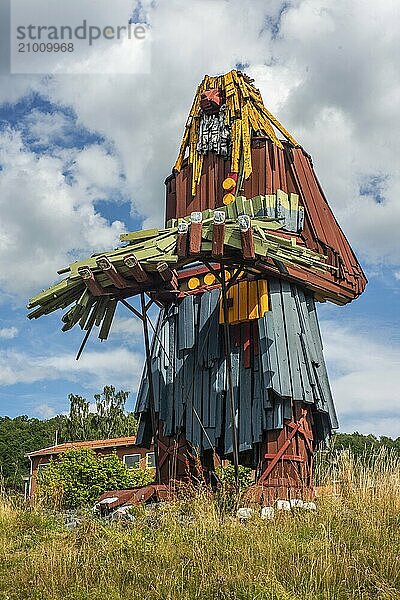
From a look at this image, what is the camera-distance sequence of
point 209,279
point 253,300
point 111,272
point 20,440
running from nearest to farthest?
point 111,272 → point 253,300 → point 209,279 → point 20,440

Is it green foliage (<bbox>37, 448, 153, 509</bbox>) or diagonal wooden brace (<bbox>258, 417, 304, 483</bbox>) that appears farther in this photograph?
green foliage (<bbox>37, 448, 153, 509</bbox>)

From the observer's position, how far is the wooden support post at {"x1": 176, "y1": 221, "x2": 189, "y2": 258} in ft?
32.4

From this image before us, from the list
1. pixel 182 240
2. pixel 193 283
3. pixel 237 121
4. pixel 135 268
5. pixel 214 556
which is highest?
pixel 237 121

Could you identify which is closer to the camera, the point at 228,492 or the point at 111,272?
the point at 228,492

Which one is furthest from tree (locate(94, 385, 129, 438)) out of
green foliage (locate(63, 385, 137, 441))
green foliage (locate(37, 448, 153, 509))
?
green foliage (locate(37, 448, 153, 509))

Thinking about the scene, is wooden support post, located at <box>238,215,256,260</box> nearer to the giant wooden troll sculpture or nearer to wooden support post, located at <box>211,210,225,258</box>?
the giant wooden troll sculpture

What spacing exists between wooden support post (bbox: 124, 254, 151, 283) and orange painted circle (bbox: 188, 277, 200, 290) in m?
2.06

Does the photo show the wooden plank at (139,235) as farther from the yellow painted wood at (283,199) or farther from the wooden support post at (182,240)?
the yellow painted wood at (283,199)

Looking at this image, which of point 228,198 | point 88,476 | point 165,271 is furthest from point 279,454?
point 88,476

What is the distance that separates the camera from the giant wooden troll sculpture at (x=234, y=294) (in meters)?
10.1

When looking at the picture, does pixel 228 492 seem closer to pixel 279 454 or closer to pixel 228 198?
pixel 279 454

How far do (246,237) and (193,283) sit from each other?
96.3 inches

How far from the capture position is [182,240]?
32.6 ft

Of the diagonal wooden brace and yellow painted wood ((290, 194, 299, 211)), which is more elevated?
yellow painted wood ((290, 194, 299, 211))
